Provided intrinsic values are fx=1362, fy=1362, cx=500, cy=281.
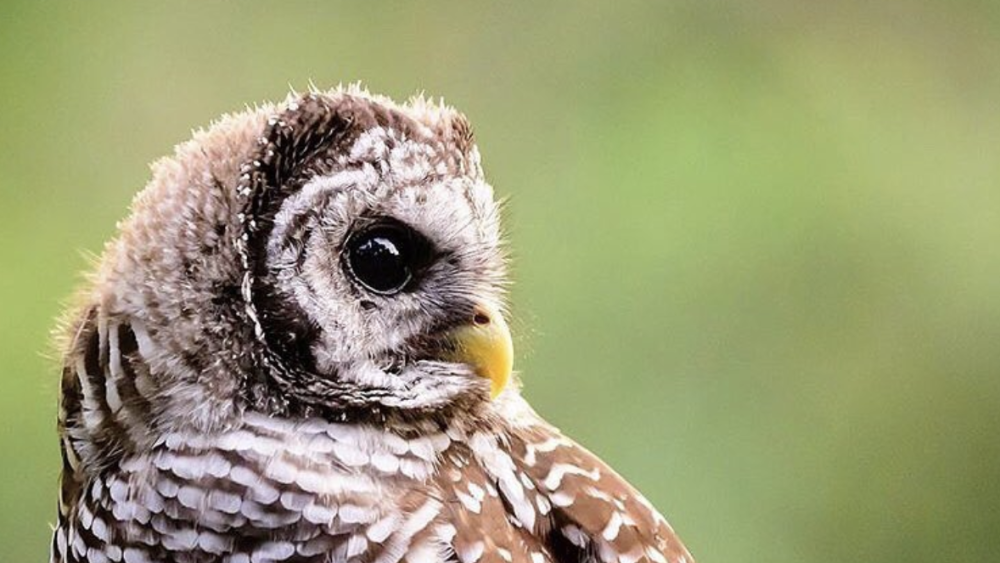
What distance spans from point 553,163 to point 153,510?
2.12 m

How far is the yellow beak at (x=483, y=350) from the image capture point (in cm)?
165

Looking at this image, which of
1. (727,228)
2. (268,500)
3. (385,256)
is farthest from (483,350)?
(727,228)

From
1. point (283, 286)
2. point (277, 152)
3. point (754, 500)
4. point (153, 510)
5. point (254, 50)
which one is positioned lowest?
point (754, 500)

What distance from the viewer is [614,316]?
3412 millimetres

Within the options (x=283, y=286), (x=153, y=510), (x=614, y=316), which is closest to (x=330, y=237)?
(x=283, y=286)

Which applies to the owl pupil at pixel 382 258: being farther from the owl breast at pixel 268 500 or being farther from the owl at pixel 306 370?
the owl breast at pixel 268 500

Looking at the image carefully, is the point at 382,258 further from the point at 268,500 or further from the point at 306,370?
the point at 268,500

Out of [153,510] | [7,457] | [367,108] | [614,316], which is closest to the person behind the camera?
[153,510]

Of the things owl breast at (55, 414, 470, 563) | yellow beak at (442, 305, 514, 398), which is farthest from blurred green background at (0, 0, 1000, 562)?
owl breast at (55, 414, 470, 563)

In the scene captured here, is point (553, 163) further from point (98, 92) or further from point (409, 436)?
point (409, 436)

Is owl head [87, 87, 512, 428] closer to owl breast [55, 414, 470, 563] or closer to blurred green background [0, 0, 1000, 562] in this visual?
owl breast [55, 414, 470, 563]

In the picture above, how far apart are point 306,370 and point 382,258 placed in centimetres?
16

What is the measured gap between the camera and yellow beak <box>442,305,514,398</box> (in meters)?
1.65

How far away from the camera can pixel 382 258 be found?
161cm
